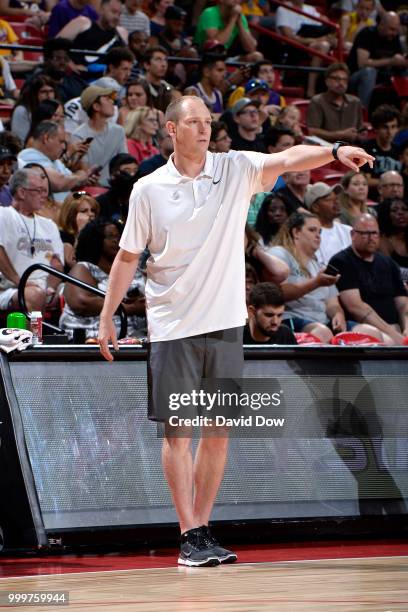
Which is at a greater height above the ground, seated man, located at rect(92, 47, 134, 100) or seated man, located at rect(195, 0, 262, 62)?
seated man, located at rect(195, 0, 262, 62)

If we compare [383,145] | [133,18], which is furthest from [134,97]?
[383,145]

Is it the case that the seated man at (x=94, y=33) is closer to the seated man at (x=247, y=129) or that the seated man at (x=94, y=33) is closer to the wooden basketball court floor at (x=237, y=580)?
the seated man at (x=247, y=129)

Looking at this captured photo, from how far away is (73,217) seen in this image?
8.96 metres

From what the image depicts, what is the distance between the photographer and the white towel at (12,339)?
527 cm

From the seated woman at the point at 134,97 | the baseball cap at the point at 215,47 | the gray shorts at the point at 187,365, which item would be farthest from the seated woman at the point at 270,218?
the gray shorts at the point at 187,365

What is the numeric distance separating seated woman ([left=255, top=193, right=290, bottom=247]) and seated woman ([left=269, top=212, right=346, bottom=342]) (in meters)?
0.48

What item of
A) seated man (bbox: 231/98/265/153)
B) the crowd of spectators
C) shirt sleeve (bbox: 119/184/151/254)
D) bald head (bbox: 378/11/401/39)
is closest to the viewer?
shirt sleeve (bbox: 119/184/151/254)

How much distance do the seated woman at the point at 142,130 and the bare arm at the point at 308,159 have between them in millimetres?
6162

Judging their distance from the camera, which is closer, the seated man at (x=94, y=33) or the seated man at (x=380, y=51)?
the seated man at (x=94, y=33)

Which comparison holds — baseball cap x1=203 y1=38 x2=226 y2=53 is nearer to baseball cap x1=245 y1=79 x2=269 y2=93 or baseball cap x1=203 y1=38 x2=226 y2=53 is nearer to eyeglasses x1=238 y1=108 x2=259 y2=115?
baseball cap x1=245 y1=79 x2=269 y2=93

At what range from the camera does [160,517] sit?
538cm

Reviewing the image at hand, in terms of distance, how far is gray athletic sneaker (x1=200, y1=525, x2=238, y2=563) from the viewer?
4855 millimetres

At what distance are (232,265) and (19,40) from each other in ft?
30.3

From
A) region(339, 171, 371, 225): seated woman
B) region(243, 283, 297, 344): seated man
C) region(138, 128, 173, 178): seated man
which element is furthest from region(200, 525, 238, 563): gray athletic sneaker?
region(339, 171, 371, 225): seated woman
